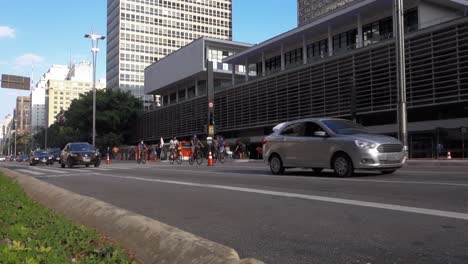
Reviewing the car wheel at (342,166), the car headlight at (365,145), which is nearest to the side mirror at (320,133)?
the car wheel at (342,166)

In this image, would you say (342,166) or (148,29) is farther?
(148,29)

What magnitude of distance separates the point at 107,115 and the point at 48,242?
226ft

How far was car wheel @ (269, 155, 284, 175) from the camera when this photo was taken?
46.9ft

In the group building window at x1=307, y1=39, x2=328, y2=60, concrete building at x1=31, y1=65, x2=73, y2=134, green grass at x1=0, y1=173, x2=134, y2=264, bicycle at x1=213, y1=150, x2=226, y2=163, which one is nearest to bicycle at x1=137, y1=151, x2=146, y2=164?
bicycle at x1=213, y1=150, x2=226, y2=163

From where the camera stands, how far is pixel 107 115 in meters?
70.8

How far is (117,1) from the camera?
12275 cm

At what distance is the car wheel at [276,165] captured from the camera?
14.3m

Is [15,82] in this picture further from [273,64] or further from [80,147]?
[273,64]

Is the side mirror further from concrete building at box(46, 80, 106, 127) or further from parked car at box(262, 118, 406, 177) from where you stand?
concrete building at box(46, 80, 106, 127)

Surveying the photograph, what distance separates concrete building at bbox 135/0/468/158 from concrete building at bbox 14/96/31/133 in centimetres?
10973

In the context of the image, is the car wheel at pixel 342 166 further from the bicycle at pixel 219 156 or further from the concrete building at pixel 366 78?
the concrete building at pixel 366 78

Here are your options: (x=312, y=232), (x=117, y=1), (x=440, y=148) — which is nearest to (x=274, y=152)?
(x=312, y=232)

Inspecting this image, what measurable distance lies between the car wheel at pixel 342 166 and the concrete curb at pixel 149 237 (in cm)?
722

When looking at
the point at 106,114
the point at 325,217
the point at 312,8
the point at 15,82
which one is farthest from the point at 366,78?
the point at 312,8
